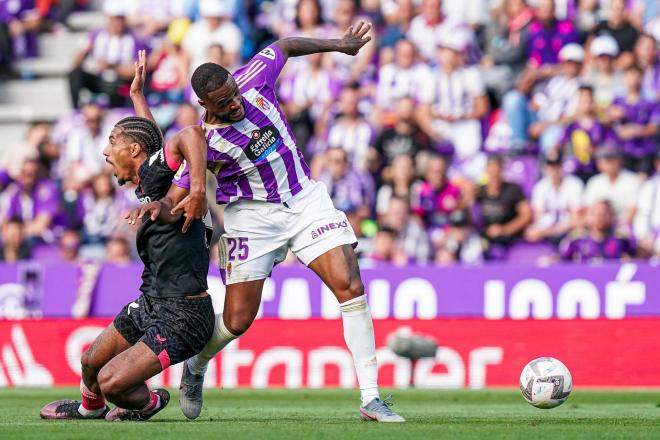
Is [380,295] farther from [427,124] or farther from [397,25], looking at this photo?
[397,25]

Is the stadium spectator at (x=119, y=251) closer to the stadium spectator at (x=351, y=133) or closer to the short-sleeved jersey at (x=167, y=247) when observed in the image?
the stadium spectator at (x=351, y=133)

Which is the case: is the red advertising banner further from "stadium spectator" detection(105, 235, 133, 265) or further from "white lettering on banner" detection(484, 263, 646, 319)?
"stadium spectator" detection(105, 235, 133, 265)

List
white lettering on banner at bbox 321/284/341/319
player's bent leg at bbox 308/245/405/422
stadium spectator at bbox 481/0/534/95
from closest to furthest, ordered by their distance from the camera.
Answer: player's bent leg at bbox 308/245/405/422 < white lettering on banner at bbox 321/284/341/319 < stadium spectator at bbox 481/0/534/95

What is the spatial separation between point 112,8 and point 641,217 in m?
8.65

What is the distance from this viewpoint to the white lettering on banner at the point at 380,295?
15.1 metres

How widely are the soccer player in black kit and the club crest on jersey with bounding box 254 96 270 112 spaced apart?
0.56 meters

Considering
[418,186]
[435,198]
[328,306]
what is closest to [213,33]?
[418,186]

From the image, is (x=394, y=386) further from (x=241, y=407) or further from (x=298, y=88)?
(x=298, y=88)

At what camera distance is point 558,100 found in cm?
1741

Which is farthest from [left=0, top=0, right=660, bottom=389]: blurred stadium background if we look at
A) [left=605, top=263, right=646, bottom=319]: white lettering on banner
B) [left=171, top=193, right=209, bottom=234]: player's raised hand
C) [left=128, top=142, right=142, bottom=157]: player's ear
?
[left=171, top=193, right=209, bottom=234]: player's raised hand

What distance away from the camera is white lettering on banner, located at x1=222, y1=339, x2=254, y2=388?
1460 centimetres

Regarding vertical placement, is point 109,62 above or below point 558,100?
above

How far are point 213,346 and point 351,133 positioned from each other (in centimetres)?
905

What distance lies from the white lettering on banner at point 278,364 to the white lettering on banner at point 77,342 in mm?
1870
